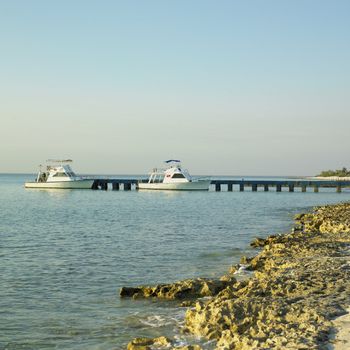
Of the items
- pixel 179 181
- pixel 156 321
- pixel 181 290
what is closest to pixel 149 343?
pixel 156 321

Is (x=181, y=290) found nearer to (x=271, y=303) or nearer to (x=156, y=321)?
(x=156, y=321)

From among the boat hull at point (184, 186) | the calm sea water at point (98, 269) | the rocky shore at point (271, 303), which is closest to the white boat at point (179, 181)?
the boat hull at point (184, 186)

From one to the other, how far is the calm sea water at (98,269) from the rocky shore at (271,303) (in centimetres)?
44

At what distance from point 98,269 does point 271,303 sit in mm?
7163

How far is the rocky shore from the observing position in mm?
7029

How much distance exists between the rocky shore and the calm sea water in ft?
1.43

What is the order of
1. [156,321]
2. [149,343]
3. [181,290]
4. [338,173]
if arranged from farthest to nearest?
[338,173]
[181,290]
[156,321]
[149,343]

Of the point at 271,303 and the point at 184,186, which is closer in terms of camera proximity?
the point at 271,303

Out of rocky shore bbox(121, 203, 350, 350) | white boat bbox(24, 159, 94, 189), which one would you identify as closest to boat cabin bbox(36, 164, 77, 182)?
white boat bbox(24, 159, 94, 189)

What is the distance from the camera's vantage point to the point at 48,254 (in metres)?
17.6

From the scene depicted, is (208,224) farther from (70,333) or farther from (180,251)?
(70,333)

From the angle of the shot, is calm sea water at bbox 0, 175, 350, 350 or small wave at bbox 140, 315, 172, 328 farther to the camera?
small wave at bbox 140, 315, 172, 328

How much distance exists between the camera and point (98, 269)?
48.4ft

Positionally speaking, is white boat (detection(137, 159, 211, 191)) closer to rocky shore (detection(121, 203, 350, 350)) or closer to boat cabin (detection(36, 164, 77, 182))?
boat cabin (detection(36, 164, 77, 182))
